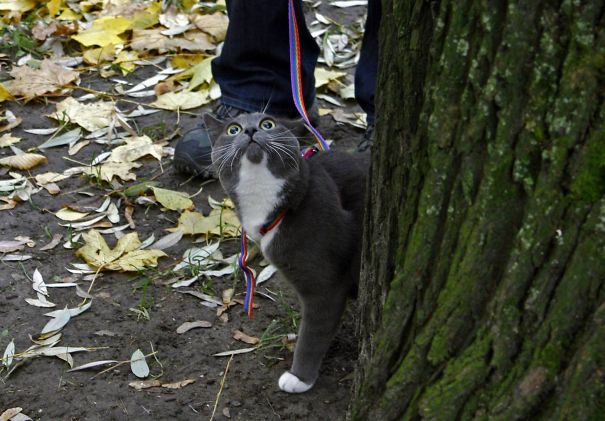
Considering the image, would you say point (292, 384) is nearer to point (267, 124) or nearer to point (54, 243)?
point (267, 124)

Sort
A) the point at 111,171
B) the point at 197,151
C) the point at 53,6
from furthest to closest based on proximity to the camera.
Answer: the point at 53,6, the point at 111,171, the point at 197,151

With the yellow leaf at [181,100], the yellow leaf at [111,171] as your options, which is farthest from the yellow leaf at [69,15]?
the yellow leaf at [111,171]

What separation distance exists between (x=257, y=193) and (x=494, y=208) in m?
1.21

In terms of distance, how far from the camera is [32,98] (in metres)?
4.70

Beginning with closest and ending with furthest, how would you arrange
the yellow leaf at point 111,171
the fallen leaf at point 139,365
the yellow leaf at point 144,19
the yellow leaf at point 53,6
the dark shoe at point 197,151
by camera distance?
the fallen leaf at point 139,365 < the dark shoe at point 197,151 < the yellow leaf at point 111,171 < the yellow leaf at point 144,19 < the yellow leaf at point 53,6

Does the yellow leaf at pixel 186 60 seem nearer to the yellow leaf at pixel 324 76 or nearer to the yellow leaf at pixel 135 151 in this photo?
the yellow leaf at pixel 324 76

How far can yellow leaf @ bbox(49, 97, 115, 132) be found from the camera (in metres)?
4.48

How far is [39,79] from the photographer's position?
4.79 meters

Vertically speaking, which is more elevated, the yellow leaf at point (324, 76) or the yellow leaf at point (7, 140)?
the yellow leaf at point (324, 76)

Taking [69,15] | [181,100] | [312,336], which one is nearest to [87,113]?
[181,100]

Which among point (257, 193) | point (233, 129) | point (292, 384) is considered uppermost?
point (233, 129)

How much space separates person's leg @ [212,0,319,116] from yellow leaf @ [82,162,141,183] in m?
0.59

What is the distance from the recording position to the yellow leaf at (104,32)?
5199 millimetres

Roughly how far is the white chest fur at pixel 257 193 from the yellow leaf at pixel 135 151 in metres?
1.54
